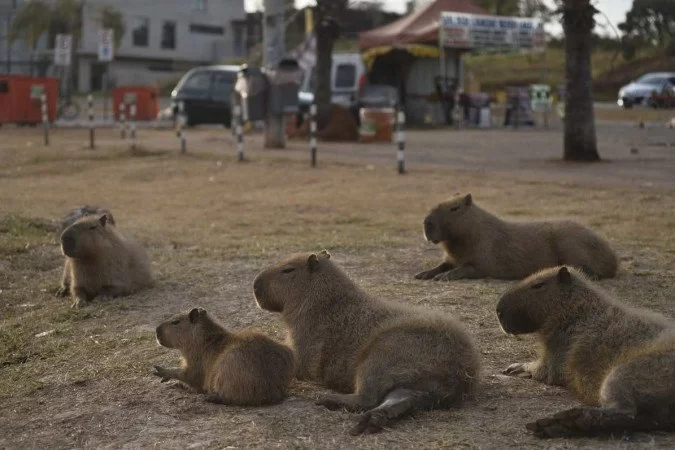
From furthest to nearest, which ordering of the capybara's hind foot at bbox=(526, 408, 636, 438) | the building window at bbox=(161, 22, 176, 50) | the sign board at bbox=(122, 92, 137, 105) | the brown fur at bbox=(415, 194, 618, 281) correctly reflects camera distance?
the building window at bbox=(161, 22, 176, 50)
the sign board at bbox=(122, 92, 137, 105)
the brown fur at bbox=(415, 194, 618, 281)
the capybara's hind foot at bbox=(526, 408, 636, 438)

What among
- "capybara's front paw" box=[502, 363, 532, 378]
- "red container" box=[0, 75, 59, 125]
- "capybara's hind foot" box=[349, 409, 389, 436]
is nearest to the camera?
"capybara's hind foot" box=[349, 409, 389, 436]

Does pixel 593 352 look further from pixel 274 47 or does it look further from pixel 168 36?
pixel 168 36

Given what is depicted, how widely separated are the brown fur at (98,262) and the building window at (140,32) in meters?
58.2

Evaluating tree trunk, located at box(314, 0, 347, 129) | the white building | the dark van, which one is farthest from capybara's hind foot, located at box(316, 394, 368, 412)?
the white building

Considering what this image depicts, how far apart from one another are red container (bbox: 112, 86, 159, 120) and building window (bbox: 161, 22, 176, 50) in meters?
30.9

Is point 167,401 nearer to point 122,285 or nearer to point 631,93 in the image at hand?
point 122,285

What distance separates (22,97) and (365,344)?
2725cm

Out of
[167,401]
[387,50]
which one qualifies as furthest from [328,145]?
[167,401]

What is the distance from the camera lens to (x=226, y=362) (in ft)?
16.8

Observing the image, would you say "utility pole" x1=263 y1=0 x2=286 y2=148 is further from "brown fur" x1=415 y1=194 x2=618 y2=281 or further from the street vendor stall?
"brown fur" x1=415 y1=194 x2=618 y2=281

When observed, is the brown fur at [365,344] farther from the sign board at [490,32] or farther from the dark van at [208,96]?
the sign board at [490,32]

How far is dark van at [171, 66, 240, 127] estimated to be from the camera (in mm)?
31031

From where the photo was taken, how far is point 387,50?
31.3 m

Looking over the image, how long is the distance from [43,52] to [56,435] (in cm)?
5695
